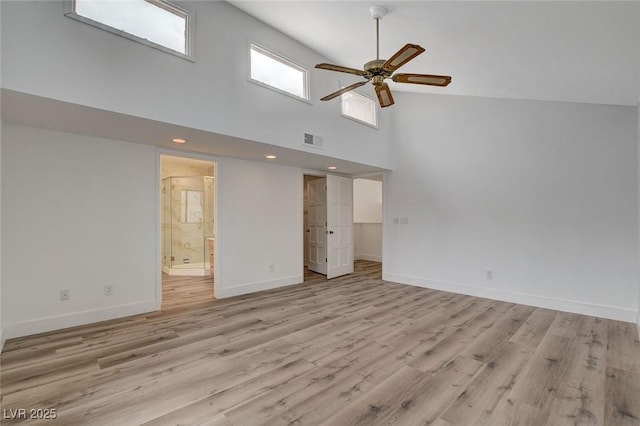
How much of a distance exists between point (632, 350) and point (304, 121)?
4541 mm

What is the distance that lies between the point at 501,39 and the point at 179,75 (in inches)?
130

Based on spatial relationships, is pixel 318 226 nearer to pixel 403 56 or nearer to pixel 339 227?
pixel 339 227

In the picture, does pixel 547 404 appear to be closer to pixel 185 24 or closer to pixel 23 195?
pixel 185 24

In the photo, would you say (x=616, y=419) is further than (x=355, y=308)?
No

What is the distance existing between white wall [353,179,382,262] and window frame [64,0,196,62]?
6.51 metres

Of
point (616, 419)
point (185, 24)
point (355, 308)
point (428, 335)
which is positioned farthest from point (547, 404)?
point (185, 24)

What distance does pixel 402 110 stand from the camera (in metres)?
5.88

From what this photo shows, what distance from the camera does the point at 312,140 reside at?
14.7ft

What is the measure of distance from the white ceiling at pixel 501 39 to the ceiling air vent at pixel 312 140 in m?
1.33

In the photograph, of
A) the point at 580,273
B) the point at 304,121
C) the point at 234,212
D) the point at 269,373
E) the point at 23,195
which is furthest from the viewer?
the point at 234,212

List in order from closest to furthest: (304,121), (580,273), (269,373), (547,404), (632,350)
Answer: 1. (547,404)
2. (269,373)
3. (632,350)
4. (580,273)
5. (304,121)

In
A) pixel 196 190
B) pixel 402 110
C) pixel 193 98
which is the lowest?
pixel 196 190

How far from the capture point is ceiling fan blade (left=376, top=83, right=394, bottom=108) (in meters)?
3.02

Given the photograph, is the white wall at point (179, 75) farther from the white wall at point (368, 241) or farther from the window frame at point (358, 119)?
the white wall at point (368, 241)
